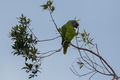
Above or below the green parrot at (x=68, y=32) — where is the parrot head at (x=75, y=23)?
above

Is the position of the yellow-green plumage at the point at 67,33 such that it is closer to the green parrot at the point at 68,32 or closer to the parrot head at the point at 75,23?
the green parrot at the point at 68,32

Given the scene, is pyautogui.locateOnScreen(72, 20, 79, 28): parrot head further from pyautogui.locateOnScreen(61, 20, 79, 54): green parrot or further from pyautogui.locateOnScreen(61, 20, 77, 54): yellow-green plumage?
pyautogui.locateOnScreen(61, 20, 77, 54): yellow-green plumage

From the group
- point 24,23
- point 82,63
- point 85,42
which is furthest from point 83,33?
point 24,23

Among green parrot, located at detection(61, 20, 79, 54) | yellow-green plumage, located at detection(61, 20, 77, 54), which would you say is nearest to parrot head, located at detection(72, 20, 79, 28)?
green parrot, located at detection(61, 20, 79, 54)

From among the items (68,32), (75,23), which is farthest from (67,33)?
(75,23)

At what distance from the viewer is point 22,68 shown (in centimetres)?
592

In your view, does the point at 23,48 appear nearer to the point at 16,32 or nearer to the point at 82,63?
the point at 16,32

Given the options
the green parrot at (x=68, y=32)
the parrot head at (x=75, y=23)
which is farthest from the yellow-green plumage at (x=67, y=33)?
the parrot head at (x=75, y=23)

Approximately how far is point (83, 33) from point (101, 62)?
1.41 meters

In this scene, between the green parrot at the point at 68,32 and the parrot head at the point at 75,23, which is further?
the parrot head at the point at 75,23

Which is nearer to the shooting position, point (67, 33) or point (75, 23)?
point (67, 33)

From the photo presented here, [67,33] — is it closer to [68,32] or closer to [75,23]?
[68,32]

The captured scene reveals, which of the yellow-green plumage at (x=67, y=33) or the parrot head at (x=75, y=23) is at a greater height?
the parrot head at (x=75, y=23)

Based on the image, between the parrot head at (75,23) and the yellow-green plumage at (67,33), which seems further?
the parrot head at (75,23)
